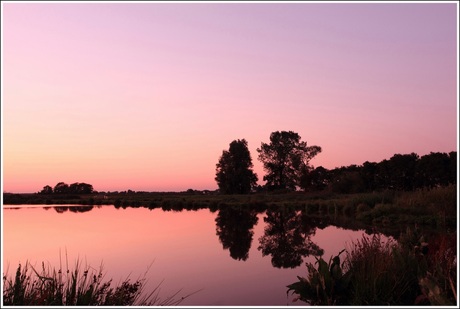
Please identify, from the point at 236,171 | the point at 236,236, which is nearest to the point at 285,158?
the point at 236,171

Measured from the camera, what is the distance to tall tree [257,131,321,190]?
68.9 metres

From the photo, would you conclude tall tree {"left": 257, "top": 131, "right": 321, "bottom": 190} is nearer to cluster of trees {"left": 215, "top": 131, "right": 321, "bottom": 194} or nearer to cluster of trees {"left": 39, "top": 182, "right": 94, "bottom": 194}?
cluster of trees {"left": 215, "top": 131, "right": 321, "bottom": 194}

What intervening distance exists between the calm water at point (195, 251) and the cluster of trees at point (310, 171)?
Answer: 101 ft

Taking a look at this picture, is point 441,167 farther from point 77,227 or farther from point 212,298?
point 212,298

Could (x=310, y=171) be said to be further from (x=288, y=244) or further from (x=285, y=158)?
(x=288, y=244)

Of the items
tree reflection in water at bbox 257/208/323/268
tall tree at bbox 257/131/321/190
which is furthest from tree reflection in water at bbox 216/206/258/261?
tall tree at bbox 257/131/321/190

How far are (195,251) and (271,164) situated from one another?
56030 mm

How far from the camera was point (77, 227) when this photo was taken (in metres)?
20.7

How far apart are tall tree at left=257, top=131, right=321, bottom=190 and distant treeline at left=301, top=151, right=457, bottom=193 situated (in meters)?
1.98

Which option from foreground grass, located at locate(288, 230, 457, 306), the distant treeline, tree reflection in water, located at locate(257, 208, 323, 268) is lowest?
tree reflection in water, located at locate(257, 208, 323, 268)

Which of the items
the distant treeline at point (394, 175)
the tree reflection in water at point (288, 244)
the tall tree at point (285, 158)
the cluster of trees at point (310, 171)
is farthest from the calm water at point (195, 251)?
the tall tree at point (285, 158)

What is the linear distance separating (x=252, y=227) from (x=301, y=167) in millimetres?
49777

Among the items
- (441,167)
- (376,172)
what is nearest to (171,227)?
(441,167)

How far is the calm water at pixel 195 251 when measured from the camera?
30.5 feet
